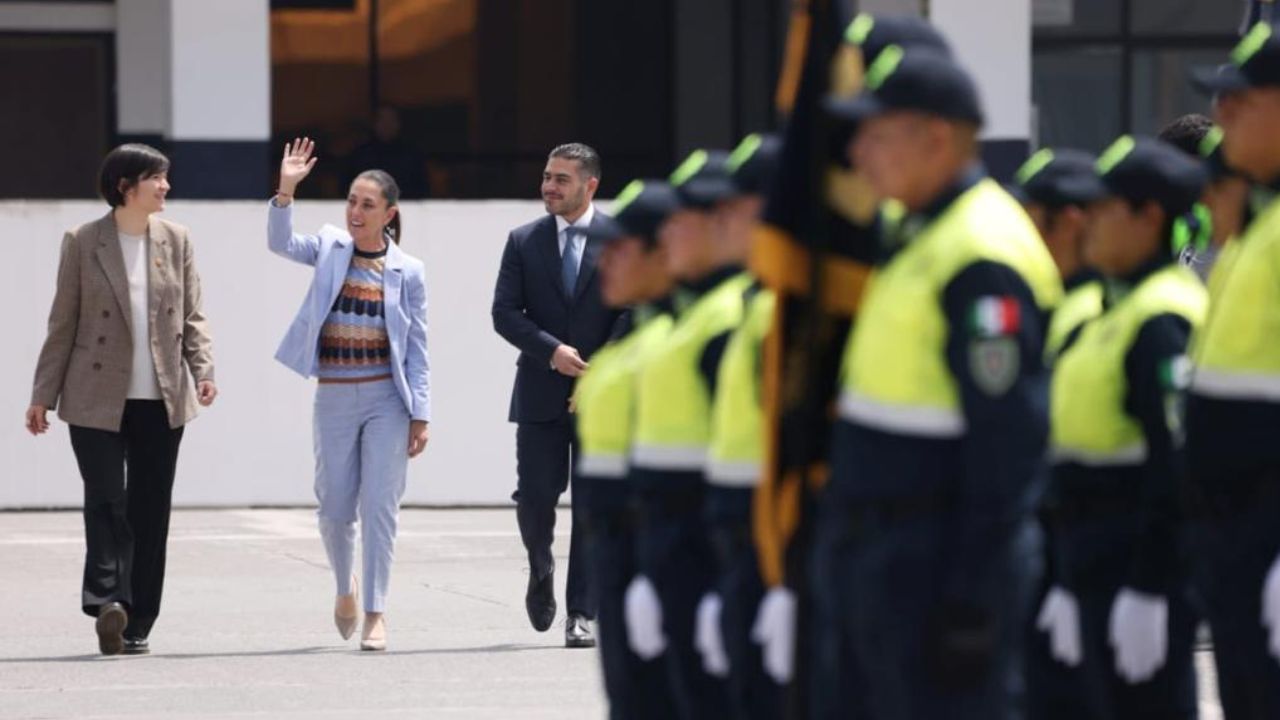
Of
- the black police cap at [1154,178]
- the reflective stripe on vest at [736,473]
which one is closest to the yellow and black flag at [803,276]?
the reflective stripe on vest at [736,473]

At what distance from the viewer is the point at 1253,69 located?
6438mm

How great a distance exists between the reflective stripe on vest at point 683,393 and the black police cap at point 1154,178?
0.92m

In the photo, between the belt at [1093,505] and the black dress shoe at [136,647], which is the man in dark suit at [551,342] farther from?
the belt at [1093,505]

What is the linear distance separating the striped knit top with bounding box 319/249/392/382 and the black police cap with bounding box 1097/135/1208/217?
5.06 m

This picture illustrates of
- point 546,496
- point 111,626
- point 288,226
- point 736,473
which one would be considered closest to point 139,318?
point 288,226

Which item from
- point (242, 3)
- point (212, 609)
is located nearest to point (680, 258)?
point (212, 609)

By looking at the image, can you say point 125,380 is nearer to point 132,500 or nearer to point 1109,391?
point 132,500

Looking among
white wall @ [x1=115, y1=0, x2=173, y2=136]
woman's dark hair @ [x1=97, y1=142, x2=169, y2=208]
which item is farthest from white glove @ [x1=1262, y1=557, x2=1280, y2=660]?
white wall @ [x1=115, y1=0, x2=173, y2=136]

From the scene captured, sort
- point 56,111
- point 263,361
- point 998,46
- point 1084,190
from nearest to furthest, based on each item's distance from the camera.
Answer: point 1084,190 → point 263,361 → point 998,46 → point 56,111

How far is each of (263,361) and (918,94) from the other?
1214 centimetres

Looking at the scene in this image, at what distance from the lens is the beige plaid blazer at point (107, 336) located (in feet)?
Result: 37.0

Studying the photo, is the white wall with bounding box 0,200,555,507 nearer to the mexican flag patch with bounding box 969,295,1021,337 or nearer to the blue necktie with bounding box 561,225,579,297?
the blue necktie with bounding box 561,225,579,297

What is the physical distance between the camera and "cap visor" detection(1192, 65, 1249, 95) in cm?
646

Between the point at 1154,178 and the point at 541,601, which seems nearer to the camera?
the point at 1154,178
